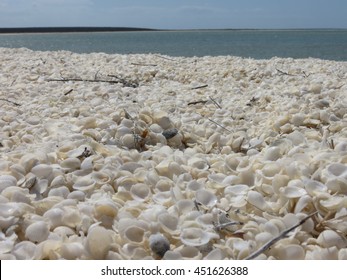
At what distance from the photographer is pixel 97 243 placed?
4.84ft

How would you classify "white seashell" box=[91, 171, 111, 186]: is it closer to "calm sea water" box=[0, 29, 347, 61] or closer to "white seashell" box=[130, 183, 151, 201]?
"white seashell" box=[130, 183, 151, 201]

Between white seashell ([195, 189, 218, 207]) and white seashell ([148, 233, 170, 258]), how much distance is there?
33 cm

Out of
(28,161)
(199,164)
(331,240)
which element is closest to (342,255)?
(331,240)

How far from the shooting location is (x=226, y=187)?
1936 millimetres

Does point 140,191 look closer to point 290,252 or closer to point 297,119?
point 290,252

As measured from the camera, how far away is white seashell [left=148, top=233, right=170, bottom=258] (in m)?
1.50

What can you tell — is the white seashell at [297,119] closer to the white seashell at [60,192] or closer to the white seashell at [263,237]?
the white seashell at [263,237]

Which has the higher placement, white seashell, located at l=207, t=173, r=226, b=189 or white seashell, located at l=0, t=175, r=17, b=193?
white seashell, located at l=207, t=173, r=226, b=189

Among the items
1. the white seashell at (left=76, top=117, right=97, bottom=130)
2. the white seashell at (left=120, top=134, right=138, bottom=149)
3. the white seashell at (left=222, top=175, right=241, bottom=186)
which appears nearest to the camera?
the white seashell at (left=222, top=175, right=241, bottom=186)

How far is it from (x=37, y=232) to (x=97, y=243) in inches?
10.1

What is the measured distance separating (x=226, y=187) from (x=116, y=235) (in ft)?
1.89

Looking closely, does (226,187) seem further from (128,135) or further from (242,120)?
(242,120)

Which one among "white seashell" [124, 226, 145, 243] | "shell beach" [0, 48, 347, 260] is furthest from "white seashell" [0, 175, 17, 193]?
"white seashell" [124, 226, 145, 243]

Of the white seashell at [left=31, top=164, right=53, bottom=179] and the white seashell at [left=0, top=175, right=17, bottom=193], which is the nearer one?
the white seashell at [left=0, top=175, right=17, bottom=193]
